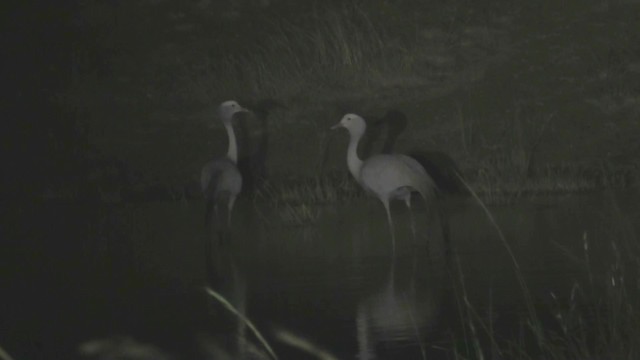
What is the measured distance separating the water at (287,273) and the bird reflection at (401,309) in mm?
14

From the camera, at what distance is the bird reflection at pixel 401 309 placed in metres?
10.0

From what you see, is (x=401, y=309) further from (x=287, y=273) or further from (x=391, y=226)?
(x=391, y=226)

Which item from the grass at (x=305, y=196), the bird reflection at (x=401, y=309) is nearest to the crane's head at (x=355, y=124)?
the grass at (x=305, y=196)

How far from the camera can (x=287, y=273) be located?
13.3 m

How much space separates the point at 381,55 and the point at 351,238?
8.82m

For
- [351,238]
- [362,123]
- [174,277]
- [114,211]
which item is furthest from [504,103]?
[174,277]

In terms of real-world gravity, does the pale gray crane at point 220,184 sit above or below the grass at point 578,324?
above

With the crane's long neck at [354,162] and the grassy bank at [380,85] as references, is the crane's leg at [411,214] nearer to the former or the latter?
the crane's long neck at [354,162]

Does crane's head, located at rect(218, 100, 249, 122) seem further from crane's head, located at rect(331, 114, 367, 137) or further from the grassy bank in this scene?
crane's head, located at rect(331, 114, 367, 137)

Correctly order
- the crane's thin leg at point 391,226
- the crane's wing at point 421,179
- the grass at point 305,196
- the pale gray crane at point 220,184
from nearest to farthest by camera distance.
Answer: the crane's thin leg at point 391,226
the crane's wing at point 421,179
the grass at point 305,196
the pale gray crane at point 220,184

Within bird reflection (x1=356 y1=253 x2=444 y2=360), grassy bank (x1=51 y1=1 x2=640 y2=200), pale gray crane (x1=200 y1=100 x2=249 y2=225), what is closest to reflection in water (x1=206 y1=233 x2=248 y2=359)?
bird reflection (x1=356 y1=253 x2=444 y2=360)

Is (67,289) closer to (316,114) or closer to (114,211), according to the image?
(114,211)

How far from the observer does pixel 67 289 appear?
43.2ft

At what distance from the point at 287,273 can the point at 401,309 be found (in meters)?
2.12
